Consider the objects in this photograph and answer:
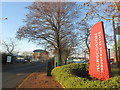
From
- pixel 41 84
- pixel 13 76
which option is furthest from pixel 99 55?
pixel 13 76

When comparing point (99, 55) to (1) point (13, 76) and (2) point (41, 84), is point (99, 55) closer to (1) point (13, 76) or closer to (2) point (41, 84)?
(2) point (41, 84)

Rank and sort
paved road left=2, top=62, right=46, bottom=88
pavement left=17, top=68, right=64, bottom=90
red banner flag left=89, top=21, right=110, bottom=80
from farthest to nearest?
paved road left=2, top=62, right=46, bottom=88 → pavement left=17, top=68, right=64, bottom=90 → red banner flag left=89, top=21, right=110, bottom=80

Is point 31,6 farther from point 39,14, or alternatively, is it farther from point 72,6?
point 72,6

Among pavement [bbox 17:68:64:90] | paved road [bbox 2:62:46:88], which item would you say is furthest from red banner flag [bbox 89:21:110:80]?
paved road [bbox 2:62:46:88]

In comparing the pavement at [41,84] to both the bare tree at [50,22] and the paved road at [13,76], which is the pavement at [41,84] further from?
the bare tree at [50,22]

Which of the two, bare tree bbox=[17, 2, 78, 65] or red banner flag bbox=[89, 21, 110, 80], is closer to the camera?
red banner flag bbox=[89, 21, 110, 80]

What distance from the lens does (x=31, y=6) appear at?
16.3 m

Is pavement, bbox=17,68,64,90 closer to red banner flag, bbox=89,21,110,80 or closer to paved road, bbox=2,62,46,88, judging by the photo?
paved road, bbox=2,62,46,88

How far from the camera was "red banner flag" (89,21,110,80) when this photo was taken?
624 cm

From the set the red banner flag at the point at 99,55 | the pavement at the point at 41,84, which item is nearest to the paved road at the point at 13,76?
the pavement at the point at 41,84

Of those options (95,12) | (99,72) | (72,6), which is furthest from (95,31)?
(72,6)

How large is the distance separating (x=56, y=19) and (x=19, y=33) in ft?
16.3

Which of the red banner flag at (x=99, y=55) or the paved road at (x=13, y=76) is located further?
the paved road at (x=13, y=76)

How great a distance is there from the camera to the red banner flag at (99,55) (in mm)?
6241
